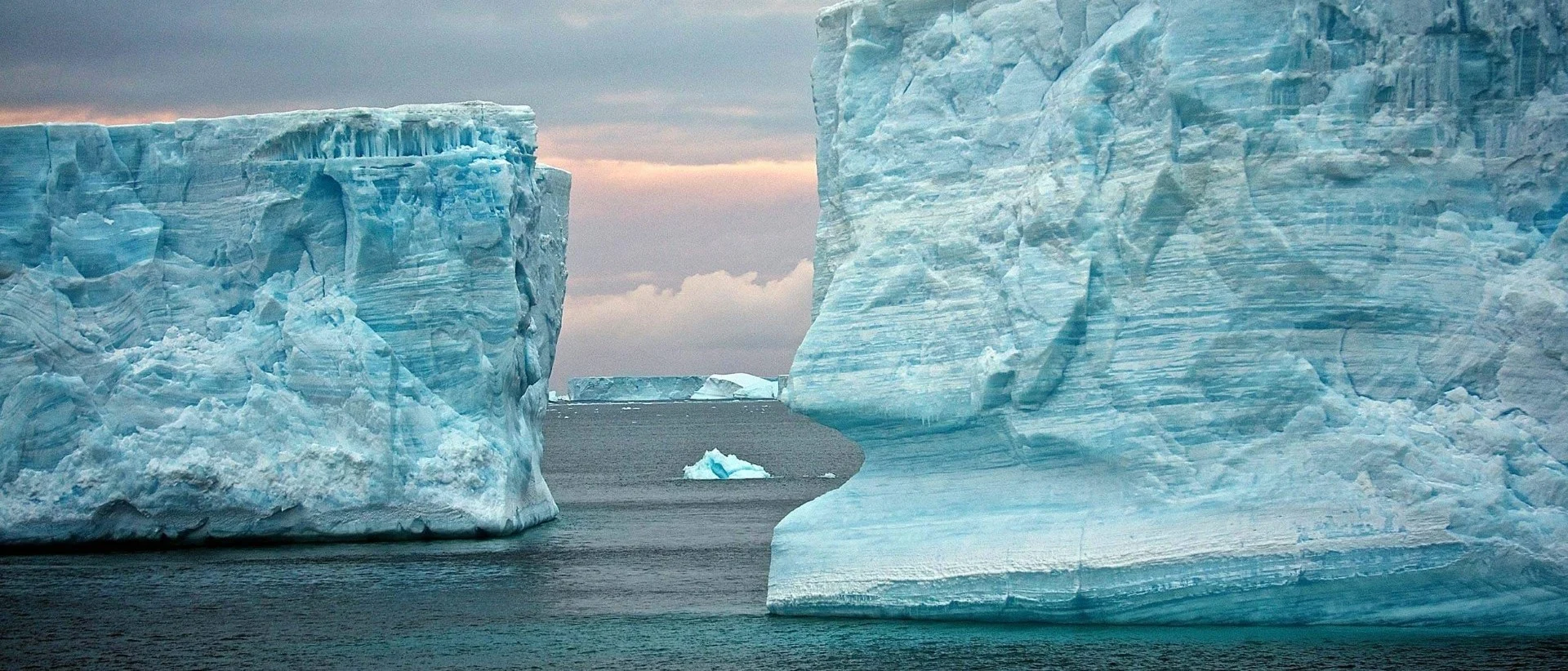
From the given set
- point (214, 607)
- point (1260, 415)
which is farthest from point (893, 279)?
point (214, 607)

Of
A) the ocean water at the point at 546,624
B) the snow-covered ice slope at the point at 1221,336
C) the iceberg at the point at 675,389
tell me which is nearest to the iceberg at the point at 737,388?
the iceberg at the point at 675,389

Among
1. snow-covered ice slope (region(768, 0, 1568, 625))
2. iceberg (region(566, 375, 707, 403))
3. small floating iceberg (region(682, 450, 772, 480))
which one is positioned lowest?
iceberg (region(566, 375, 707, 403))

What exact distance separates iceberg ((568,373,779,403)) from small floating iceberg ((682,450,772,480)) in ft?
148

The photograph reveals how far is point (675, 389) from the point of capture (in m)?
102

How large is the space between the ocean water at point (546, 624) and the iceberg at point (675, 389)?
62.3 meters

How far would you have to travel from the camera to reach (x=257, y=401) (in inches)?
1008

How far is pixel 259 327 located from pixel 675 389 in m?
75.7

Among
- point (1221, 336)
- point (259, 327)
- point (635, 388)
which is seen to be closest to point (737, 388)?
point (635, 388)

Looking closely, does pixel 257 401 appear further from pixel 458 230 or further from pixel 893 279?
pixel 893 279

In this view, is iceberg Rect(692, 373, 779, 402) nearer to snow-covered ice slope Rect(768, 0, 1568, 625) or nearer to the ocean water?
the ocean water

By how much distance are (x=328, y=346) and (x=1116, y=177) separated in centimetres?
1406

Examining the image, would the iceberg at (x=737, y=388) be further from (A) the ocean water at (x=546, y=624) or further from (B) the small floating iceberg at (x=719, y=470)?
(A) the ocean water at (x=546, y=624)

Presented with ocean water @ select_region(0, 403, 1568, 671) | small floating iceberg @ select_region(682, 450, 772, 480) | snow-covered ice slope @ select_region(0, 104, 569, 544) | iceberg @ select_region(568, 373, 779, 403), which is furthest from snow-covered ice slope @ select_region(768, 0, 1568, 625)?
iceberg @ select_region(568, 373, 779, 403)

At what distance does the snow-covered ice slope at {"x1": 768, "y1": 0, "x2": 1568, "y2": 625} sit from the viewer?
14836 millimetres
